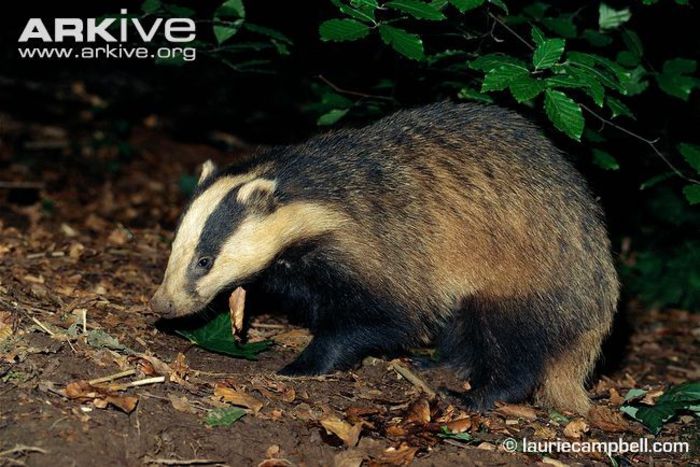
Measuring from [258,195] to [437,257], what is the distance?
1562mm

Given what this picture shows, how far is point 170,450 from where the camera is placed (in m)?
5.11

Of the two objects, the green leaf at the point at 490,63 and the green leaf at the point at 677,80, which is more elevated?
the green leaf at the point at 490,63

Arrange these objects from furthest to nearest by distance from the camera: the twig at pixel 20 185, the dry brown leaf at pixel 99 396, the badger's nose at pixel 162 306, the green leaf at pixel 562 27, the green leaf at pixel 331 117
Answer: the twig at pixel 20 185, the green leaf at pixel 331 117, the green leaf at pixel 562 27, the badger's nose at pixel 162 306, the dry brown leaf at pixel 99 396

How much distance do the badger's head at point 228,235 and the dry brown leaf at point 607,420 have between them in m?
2.66

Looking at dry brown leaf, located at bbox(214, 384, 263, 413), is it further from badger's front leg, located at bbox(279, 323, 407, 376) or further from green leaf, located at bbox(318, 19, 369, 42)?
green leaf, located at bbox(318, 19, 369, 42)

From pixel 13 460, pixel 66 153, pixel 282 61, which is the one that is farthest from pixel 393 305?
pixel 66 153

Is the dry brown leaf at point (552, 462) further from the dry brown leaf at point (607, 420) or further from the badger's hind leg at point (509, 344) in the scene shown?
the dry brown leaf at point (607, 420)

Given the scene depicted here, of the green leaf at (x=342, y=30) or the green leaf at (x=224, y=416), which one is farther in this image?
the green leaf at (x=342, y=30)

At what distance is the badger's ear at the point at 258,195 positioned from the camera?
258 inches

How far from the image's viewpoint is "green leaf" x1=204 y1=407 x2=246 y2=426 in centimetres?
545

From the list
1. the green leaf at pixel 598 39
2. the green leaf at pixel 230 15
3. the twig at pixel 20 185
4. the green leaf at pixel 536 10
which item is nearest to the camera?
the green leaf at pixel 230 15

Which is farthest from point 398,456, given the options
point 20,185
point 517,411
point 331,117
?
point 20,185

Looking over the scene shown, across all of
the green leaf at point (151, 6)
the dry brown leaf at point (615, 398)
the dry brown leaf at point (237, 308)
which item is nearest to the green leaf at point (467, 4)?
the green leaf at point (151, 6)

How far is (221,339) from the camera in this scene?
689 cm
